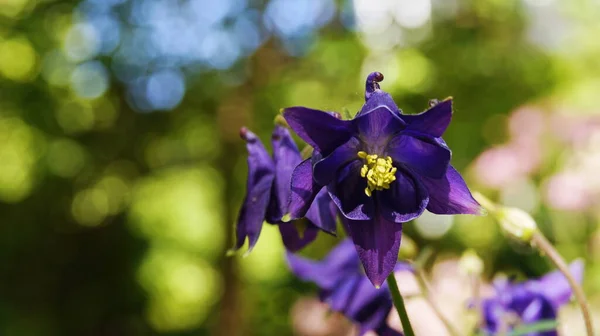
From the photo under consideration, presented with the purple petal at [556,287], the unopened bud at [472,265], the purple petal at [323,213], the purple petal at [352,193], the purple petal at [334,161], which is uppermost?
the purple petal at [334,161]

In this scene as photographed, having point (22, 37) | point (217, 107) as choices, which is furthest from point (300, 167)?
point (217, 107)

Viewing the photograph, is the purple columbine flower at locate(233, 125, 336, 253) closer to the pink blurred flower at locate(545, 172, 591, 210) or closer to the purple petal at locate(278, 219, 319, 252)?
the purple petal at locate(278, 219, 319, 252)

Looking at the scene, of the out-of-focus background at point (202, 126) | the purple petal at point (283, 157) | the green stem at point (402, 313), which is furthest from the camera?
the out-of-focus background at point (202, 126)

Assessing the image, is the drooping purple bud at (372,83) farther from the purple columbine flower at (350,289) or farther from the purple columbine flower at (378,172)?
the purple columbine flower at (350,289)

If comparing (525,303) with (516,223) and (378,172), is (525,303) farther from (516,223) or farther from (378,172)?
(378,172)

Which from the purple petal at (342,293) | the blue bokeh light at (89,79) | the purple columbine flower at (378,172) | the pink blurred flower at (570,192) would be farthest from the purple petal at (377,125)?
the blue bokeh light at (89,79)

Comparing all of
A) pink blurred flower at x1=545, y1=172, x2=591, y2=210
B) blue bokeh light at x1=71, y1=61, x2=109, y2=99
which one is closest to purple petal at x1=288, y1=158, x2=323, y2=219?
pink blurred flower at x1=545, y1=172, x2=591, y2=210

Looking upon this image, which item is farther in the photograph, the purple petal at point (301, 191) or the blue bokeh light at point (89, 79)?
the blue bokeh light at point (89, 79)
